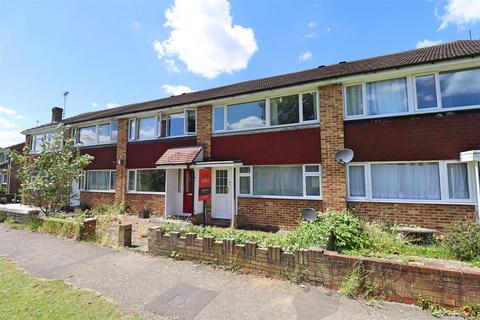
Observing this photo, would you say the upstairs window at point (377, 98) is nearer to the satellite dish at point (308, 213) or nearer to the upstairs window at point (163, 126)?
the satellite dish at point (308, 213)

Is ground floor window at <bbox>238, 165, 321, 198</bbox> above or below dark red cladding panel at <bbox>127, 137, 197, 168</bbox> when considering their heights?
below

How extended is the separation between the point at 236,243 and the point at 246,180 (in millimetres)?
5422

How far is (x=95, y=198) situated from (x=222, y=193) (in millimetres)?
9006

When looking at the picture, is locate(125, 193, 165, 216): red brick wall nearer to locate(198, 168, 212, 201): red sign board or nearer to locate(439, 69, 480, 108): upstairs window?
locate(198, 168, 212, 201): red sign board

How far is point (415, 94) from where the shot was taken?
8258 mm

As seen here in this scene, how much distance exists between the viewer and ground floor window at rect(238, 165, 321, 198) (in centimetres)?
966

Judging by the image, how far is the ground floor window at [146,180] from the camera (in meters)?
13.4

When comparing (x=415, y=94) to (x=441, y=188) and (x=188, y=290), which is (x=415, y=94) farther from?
(x=188, y=290)

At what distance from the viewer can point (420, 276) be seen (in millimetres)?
4051

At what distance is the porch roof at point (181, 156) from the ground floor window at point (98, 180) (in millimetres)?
4852

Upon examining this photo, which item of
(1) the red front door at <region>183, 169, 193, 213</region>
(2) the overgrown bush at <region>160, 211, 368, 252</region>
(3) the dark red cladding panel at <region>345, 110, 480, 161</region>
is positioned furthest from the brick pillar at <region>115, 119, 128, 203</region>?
(3) the dark red cladding panel at <region>345, 110, 480, 161</region>

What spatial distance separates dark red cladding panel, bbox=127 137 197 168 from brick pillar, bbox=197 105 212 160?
458mm

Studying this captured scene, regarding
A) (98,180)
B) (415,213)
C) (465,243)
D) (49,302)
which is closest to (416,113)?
(415,213)

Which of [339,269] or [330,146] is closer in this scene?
[339,269]
